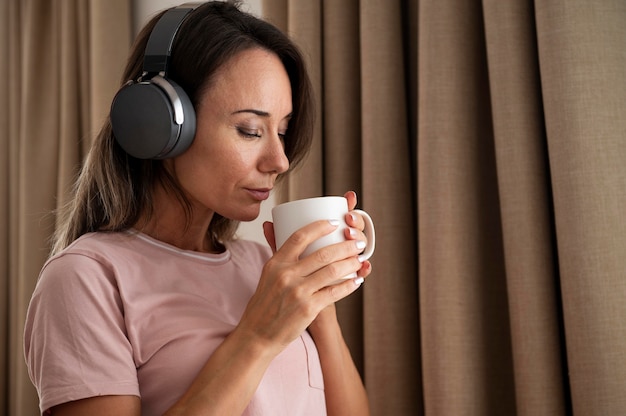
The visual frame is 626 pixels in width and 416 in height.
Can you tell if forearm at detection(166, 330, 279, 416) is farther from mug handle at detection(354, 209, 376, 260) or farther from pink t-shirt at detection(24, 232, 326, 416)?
mug handle at detection(354, 209, 376, 260)

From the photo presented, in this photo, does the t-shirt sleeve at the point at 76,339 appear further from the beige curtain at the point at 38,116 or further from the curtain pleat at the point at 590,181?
the beige curtain at the point at 38,116

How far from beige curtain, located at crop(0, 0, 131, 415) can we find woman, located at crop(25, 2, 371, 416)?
45.2 inches

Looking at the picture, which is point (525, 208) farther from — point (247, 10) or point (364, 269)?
point (247, 10)

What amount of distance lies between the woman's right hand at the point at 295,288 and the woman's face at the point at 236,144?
146mm

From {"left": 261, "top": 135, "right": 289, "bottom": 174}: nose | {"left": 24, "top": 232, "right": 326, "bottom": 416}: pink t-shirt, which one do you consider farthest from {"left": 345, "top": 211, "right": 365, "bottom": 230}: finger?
{"left": 24, "top": 232, "right": 326, "bottom": 416}: pink t-shirt

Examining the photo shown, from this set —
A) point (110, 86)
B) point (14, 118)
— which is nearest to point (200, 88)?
point (110, 86)

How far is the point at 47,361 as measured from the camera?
0.88 m

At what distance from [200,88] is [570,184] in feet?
2.07

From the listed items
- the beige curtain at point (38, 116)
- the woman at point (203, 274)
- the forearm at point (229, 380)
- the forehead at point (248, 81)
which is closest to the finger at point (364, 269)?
the woman at point (203, 274)

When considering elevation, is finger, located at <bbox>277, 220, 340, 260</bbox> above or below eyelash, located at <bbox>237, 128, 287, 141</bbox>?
below

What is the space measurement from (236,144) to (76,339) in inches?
13.7

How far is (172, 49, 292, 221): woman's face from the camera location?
101 cm

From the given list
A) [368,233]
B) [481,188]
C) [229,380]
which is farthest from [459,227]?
[229,380]

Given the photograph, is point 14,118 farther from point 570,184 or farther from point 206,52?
point 570,184
